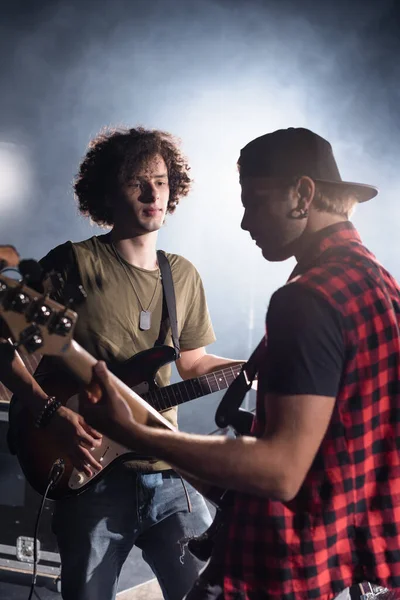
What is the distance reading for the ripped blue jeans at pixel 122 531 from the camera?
2.07 m

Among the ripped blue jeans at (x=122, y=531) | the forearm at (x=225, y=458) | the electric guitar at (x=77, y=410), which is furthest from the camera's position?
the electric guitar at (x=77, y=410)

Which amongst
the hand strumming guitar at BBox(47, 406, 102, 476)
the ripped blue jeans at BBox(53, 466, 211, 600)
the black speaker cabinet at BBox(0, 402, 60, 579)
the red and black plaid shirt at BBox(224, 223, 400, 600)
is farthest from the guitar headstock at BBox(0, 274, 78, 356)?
the black speaker cabinet at BBox(0, 402, 60, 579)

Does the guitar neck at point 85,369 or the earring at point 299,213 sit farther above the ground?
the earring at point 299,213

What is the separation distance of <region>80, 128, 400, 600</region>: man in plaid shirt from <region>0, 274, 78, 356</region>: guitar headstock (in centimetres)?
16

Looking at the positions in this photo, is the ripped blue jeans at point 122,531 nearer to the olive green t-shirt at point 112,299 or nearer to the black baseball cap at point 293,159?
the olive green t-shirt at point 112,299

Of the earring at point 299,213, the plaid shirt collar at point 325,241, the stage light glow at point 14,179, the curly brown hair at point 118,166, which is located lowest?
the plaid shirt collar at point 325,241

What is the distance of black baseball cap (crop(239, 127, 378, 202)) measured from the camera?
1.47 metres

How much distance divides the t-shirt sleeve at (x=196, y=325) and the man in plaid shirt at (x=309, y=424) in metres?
1.17

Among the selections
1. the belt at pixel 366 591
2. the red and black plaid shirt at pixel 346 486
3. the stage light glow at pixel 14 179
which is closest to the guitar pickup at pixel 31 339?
the red and black plaid shirt at pixel 346 486

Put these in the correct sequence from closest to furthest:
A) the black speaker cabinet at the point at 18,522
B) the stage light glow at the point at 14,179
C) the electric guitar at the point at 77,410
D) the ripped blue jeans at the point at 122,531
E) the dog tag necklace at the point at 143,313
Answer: the ripped blue jeans at the point at 122,531 → the electric guitar at the point at 77,410 → the dog tag necklace at the point at 143,313 → the black speaker cabinet at the point at 18,522 → the stage light glow at the point at 14,179

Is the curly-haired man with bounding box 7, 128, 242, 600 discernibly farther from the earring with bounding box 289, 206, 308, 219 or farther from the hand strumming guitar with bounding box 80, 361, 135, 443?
the earring with bounding box 289, 206, 308, 219

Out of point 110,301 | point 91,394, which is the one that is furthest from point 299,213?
point 110,301

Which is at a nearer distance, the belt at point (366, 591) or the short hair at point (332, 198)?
the short hair at point (332, 198)

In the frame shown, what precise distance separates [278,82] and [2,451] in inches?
149
